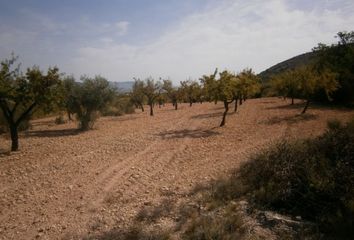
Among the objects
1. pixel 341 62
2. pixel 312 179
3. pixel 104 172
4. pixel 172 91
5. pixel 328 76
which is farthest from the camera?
pixel 172 91

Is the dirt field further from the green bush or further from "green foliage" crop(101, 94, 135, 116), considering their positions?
"green foliage" crop(101, 94, 135, 116)

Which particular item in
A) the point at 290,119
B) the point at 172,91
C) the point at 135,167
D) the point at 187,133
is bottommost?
the point at 135,167

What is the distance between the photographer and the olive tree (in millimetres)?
14875

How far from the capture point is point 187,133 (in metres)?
19.4

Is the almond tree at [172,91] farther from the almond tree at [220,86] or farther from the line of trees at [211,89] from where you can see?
the almond tree at [220,86]

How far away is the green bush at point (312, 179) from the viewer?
21.5 feet

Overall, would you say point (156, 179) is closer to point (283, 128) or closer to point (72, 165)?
point (72, 165)

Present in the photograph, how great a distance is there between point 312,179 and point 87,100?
19.6 metres

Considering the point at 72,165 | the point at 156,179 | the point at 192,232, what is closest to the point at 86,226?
the point at 192,232

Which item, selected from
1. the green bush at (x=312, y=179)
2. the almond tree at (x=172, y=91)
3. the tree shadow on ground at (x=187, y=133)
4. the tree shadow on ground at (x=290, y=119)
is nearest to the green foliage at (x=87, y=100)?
the tree shadow on ground at (x=187, y=133)

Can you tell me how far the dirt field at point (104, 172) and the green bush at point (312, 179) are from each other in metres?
2.17

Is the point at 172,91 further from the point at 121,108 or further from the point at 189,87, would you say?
the point at 121,108

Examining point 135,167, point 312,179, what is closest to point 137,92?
point 135,167

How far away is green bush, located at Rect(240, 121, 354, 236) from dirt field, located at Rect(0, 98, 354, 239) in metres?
2.17
